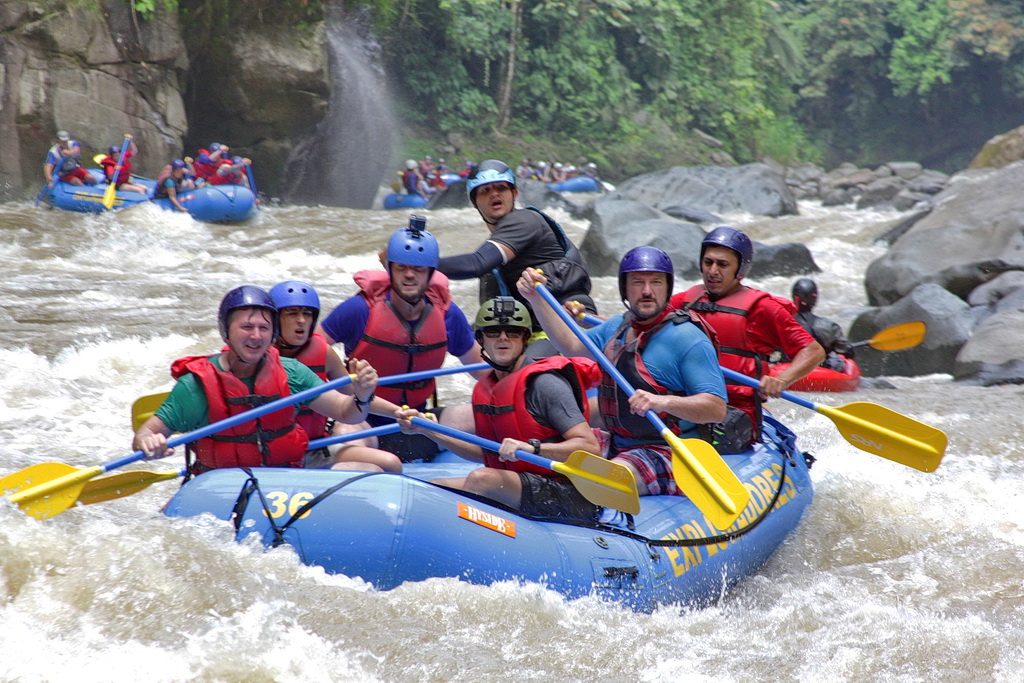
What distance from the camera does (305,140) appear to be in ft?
59.3

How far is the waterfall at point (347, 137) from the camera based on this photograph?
60.6 ft

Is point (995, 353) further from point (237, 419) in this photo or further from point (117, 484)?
point (117, 484)

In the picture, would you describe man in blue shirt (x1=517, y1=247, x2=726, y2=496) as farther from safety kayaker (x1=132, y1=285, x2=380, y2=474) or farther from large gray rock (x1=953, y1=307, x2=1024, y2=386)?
large gray rock (x1=953, y1=307, x2=1024, y2=386)

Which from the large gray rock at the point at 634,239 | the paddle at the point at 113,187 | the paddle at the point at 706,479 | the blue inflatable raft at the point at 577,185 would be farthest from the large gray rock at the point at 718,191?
the paddle at the point at 706,479

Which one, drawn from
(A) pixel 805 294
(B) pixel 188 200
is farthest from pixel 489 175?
(B) pixel 188 200

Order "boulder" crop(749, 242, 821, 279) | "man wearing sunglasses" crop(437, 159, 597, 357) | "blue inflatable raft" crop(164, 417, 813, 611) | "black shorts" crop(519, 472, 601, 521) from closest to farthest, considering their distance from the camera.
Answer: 1. "blue inflatable raft" crop(164, 417, 813, 611)
2. "black shorts" crop(519, 472, 601, 521)
3. "man wearing sunglasses" crop(437, 159, 597, 357)
4. "boulder" crop(749, 242, 821, 279)

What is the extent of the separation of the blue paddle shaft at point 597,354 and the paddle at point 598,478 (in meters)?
0.46

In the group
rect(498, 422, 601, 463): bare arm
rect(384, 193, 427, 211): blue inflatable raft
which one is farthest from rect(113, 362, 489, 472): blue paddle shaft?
rect(384, 193, 427, 211): blue inflatable raft

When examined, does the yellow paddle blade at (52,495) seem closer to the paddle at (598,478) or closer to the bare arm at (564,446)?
the bare arm at (564,446)

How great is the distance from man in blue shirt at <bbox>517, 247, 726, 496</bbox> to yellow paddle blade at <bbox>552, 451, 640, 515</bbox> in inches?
17.5

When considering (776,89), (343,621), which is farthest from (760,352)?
(776,89)

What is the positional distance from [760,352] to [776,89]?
104 feet

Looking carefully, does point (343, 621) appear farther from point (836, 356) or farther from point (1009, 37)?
point (1009, 37)

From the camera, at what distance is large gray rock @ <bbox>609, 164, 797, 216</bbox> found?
1936 cm
